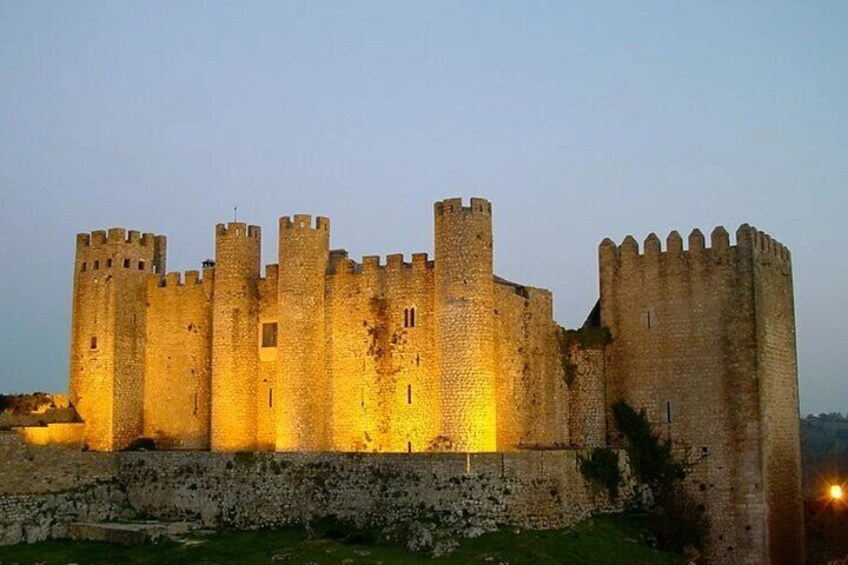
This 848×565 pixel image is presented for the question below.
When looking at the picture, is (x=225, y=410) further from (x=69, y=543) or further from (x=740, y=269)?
(x=740, y=269)

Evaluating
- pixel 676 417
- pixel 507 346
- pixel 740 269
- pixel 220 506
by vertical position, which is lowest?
pixel 220 506

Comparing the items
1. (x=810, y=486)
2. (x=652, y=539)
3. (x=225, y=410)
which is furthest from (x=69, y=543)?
(x=810, y=486)

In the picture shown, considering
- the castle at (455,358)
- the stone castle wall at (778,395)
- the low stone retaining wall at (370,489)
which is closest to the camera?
the low stone retaining wall at (370,489)

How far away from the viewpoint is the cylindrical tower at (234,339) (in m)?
39.0

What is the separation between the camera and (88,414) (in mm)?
40656

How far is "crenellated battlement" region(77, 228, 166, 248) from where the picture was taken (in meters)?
41.8

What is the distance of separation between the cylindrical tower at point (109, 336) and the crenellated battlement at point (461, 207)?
538 inches

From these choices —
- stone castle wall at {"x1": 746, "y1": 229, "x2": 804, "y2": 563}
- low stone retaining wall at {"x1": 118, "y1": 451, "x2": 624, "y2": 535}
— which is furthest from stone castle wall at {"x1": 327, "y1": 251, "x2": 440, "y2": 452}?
stone castle wall at {"x1": 746, "y1": 229, "x2": 804, "y2": 563}

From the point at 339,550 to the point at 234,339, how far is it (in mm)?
12889

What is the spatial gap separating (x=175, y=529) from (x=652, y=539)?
15.4m

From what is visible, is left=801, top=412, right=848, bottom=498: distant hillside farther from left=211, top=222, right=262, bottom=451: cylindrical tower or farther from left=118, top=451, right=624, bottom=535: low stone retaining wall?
left=211, top=222, right=262, bottom=451: cylindrical tower

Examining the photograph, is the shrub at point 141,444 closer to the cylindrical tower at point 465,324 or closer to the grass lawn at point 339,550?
the grass lawn at point 339,550

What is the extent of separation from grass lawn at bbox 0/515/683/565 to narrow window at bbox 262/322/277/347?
874 cm

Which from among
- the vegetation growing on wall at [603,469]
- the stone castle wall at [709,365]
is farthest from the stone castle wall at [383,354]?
the stone castle wall at [709,365]
